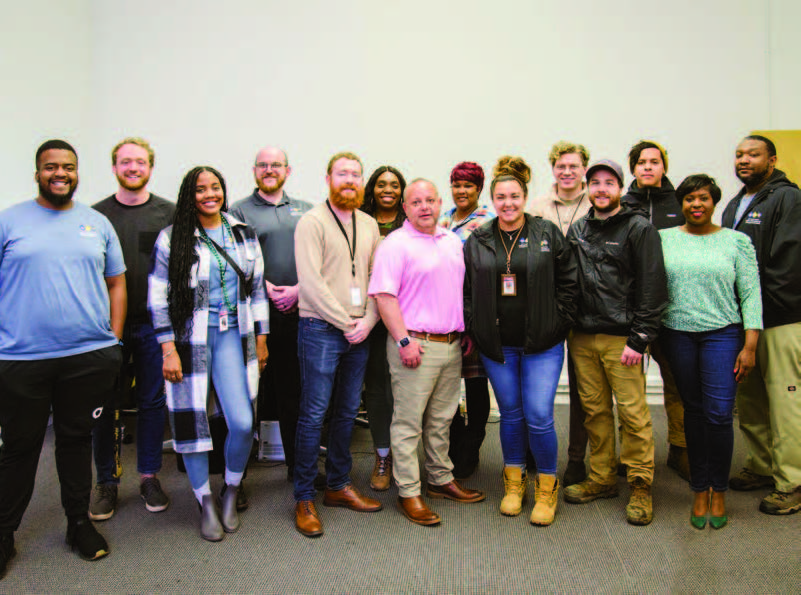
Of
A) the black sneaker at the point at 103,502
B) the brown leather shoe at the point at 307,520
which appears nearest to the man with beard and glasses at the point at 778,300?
the brown leather shoe at the point at 307,520

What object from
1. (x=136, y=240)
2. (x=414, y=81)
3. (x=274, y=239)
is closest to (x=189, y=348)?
(x=136, y=240)

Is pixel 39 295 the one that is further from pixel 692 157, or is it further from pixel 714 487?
pixel 692 157

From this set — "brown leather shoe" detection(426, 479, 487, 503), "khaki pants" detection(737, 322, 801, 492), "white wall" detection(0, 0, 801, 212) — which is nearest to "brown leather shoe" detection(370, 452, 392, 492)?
"brown leather shoe" detection(426, 479, 487, 503)

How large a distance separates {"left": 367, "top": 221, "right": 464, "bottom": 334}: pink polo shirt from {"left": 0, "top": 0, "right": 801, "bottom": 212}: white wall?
7.44 ft

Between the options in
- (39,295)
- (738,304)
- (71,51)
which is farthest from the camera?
(71,51)

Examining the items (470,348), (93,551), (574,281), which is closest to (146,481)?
(93,551)

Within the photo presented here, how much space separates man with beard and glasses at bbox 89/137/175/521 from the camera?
2.67 metres

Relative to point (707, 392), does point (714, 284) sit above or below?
above

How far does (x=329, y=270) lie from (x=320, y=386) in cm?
54

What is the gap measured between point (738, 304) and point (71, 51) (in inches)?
199

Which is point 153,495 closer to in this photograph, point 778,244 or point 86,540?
point 86,540

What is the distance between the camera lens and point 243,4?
462 centimetres

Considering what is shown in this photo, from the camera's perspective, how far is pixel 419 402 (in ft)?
8.31

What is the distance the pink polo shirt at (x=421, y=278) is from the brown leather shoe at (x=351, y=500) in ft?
2.99
